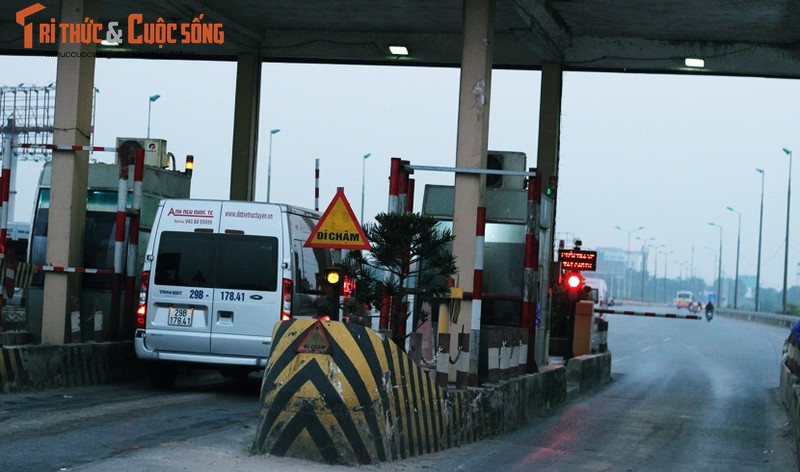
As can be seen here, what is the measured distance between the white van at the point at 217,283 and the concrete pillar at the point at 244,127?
9.91 meters

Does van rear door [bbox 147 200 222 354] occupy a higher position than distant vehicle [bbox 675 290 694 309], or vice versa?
van rear door [bbox 147 200 222 354]

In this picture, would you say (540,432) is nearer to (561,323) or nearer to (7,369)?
(7,369)

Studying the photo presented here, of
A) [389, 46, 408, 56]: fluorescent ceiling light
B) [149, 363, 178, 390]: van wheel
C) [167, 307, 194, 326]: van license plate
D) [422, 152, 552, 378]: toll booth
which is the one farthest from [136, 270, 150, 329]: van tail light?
[389, 46, 408, 56]: fluorescent ceiling light

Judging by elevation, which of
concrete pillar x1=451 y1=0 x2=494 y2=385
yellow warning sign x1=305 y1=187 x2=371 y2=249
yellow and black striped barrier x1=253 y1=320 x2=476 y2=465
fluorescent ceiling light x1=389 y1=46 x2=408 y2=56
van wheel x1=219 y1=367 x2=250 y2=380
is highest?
fluorescent ceiling light x1=389 y1=46 x2=408 y2=56

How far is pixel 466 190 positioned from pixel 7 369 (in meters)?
6.59

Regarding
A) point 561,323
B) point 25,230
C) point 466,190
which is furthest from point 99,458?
point 25,230

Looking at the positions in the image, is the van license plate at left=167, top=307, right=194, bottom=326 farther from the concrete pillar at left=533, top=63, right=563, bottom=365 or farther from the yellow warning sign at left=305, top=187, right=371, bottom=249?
the concrete pillar at left=533, top=63, right=563, bottom=365

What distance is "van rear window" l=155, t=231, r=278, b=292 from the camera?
15555 millimetres

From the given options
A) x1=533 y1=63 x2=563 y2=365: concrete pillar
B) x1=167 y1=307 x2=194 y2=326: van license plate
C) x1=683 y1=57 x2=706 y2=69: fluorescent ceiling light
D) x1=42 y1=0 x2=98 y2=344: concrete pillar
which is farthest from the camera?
x1=533 y1=63 x2=563 y2=365: concrete pillar

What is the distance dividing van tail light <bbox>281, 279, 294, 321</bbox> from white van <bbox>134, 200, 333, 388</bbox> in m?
0.01

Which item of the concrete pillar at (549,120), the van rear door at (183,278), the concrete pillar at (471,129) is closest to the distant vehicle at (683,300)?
the concrete pillar at (549,120)

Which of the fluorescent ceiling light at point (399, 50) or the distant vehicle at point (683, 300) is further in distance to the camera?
the distant vehicle at point (683, 300)

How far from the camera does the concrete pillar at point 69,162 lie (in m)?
16.9
